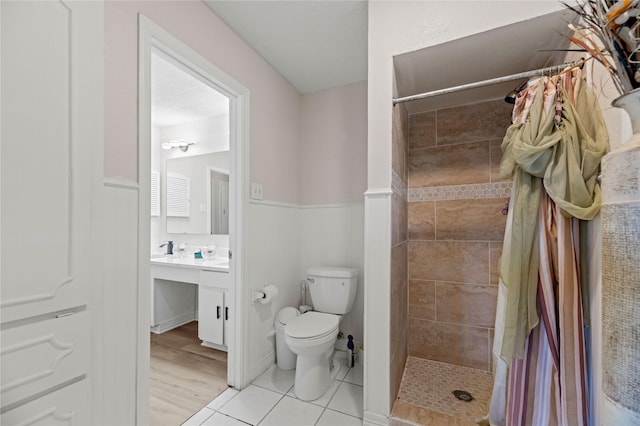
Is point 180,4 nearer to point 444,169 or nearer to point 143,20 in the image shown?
point 143,20

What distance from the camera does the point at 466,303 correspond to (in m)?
1.98

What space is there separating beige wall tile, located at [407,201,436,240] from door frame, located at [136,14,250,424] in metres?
1.32

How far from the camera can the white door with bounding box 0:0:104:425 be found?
2.25ft

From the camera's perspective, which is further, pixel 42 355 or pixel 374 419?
pixel 374 419

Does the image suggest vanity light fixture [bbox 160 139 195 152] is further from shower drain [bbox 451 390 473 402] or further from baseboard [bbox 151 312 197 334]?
shower drain [bbox 451 390 473 402]

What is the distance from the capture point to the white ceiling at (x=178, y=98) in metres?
2.06

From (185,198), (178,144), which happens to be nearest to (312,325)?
(185,198)

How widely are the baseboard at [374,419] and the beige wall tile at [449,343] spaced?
0.84 m

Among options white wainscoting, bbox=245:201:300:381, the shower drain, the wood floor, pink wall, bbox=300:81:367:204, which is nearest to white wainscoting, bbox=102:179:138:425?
the wood floor

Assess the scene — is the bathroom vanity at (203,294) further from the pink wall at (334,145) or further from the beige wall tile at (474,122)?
the beige wall tile at (474,122)

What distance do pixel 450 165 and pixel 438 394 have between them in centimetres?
159

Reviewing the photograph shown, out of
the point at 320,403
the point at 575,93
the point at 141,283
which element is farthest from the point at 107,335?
the point at 575,93

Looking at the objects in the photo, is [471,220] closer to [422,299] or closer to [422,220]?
[422,220]

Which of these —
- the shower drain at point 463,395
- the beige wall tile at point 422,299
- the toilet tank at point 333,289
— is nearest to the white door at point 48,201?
the toilet tank at point 333,289
